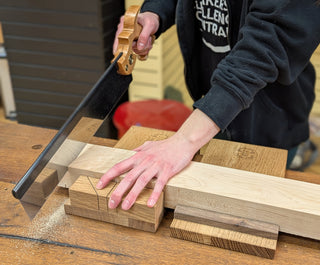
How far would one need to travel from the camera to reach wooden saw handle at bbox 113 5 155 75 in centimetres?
100

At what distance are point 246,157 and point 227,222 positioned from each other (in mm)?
246

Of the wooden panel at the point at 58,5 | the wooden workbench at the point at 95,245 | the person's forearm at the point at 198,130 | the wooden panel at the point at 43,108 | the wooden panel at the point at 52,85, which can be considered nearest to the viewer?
the wooden workbench at the point at 95,245

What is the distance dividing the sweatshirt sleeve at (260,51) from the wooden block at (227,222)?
20 centimetres

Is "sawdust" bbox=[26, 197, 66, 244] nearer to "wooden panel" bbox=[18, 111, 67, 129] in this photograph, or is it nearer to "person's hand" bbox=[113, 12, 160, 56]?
"person's hand" bbox=[113, 12, 160, 56]

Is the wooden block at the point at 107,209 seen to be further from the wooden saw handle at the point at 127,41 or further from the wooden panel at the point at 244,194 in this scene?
the wooden saw handle at the point at 127,41

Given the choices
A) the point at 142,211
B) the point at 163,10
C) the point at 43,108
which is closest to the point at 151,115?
the point at 43,108

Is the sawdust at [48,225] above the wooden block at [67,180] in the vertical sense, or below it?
below

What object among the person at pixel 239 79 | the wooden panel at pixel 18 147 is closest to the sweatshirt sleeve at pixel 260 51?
the person at pixel 239 79

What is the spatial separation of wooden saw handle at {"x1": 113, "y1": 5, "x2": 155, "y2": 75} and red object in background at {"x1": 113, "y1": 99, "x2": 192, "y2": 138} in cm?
115

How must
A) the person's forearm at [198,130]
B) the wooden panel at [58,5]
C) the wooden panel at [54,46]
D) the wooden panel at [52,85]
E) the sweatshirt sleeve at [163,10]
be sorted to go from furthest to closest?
the wooden panel at [52,85], the wooden panel at [54,46], the wooden panel at [58,5], the sweatshirt sleeve at [163,10], the person's forearm at [198,130]

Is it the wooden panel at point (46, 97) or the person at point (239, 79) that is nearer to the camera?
the person at point (239, 79)

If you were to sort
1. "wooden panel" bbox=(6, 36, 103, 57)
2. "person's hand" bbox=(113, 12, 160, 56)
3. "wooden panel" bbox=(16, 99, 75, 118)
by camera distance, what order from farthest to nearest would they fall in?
"wooden panel" bbox=(16, 99, 75, 118) → "wooden panel" bbox=(6, 36, 103, 57) → "person's hand" bbox=(113, 12, 160, 56)

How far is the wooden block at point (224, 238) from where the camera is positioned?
0.73m

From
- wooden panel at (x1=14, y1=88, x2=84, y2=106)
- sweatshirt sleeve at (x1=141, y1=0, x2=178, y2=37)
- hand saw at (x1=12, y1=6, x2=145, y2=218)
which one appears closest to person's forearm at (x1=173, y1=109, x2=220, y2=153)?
hand saw at (x1=12, y1=6, x2=145, y2=218)
